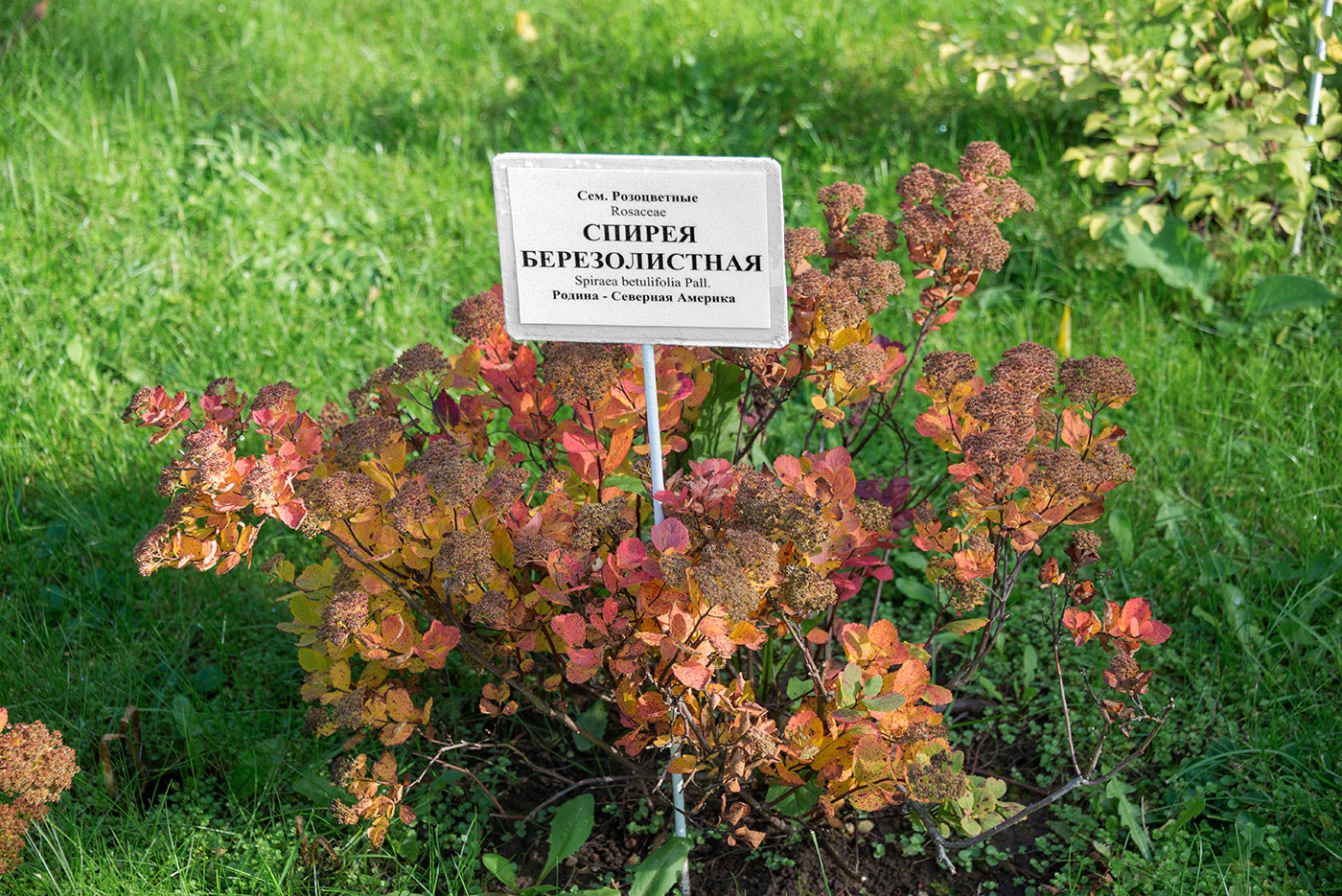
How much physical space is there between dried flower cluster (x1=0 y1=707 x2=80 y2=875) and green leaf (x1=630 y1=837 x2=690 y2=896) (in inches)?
32.0

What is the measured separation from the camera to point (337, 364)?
301 centimetres

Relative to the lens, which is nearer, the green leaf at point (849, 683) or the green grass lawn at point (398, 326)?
the green leaf at point (849, 683)

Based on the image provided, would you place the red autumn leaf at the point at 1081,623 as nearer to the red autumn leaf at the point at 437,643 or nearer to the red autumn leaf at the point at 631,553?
the red autumn leaf at the point at 631,553

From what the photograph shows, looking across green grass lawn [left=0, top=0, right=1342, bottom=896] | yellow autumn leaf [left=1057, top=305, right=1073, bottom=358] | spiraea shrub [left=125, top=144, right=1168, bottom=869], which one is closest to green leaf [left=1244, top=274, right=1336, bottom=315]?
green grass lawn [left=0, top=0, right=1342, bottom=896]

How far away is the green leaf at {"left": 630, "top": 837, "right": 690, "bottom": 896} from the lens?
1671 millimetres

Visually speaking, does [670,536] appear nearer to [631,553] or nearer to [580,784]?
[631,553]

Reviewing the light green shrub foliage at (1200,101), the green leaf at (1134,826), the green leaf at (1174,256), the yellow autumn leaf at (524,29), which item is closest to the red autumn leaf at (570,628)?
the green leaf at (1134,826)

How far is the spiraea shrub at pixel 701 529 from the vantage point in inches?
58.3

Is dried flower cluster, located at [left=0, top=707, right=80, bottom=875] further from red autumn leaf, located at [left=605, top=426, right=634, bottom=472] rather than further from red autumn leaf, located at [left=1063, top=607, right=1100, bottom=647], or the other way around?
red autumn leaf, located at [left=1063, top=607, right=1100, bottom=647]

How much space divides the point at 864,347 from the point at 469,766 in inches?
41.5

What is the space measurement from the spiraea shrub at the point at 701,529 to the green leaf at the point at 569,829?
100mm

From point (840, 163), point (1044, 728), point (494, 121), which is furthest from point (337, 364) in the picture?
point (1044, 728)

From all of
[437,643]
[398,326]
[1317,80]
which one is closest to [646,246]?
[437,643]

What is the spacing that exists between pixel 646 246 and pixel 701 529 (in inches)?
14.8
